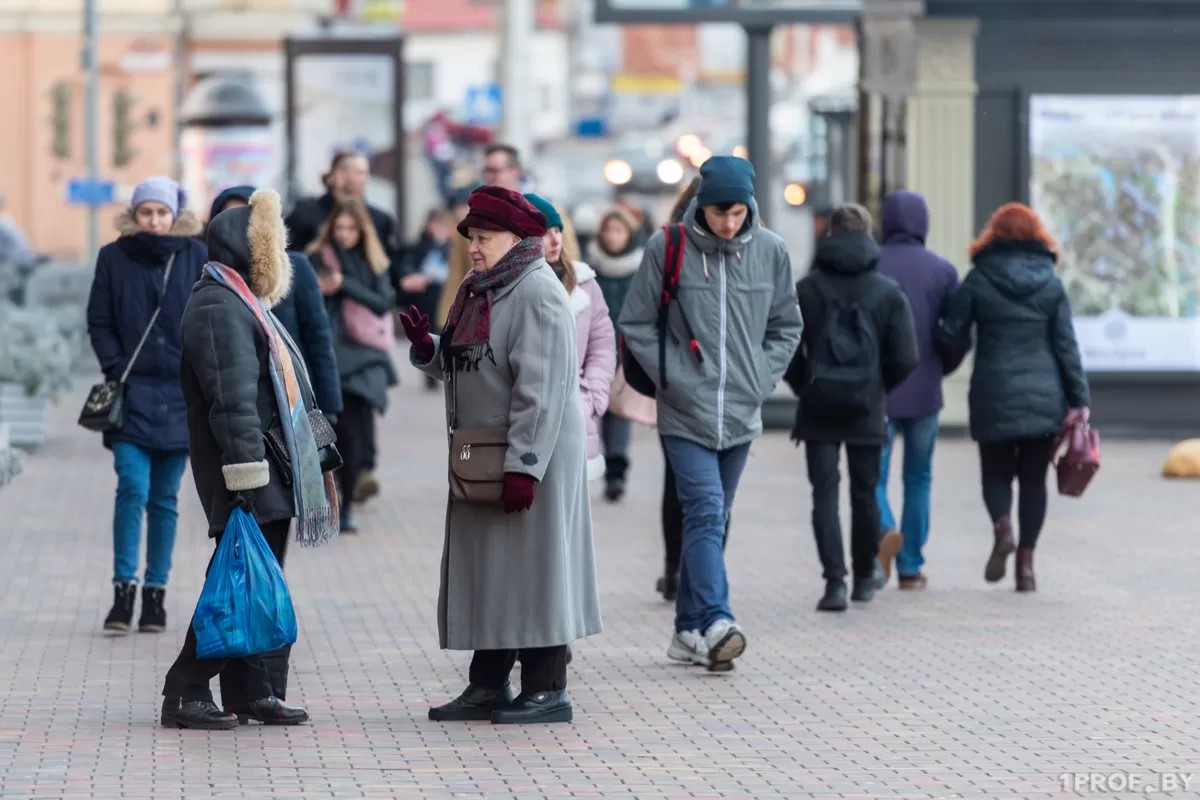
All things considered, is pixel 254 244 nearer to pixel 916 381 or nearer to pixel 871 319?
pixel 871 319

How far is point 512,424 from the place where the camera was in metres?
7.55

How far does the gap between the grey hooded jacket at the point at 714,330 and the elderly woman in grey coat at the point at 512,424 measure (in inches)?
47.7

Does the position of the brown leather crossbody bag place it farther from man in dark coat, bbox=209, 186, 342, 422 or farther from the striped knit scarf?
man in dark coat, bbox=209, 186, 342, 422

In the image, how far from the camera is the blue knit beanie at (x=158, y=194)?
952cm

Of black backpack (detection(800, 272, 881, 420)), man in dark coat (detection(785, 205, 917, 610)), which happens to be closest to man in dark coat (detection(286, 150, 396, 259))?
man in dark coat (detection(785, 205, 917, 610))

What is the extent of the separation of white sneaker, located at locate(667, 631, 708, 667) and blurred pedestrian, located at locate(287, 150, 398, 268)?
4362 millimetres

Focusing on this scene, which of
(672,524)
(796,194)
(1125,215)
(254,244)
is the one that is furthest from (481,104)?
(254,244)

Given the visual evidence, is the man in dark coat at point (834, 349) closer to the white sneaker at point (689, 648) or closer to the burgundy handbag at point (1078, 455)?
the burgundy handbag at point (1078, 455)

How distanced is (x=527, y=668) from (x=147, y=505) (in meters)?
2.29

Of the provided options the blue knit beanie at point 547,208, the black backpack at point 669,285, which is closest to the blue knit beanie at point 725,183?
the black backpack at point 669,285

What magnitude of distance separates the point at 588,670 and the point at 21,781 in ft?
8.19

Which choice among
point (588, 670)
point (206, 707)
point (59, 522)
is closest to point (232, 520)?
point (206, 707)

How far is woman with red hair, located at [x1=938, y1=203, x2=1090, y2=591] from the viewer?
10781 millimetres

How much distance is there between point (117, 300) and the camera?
31.3 feet
